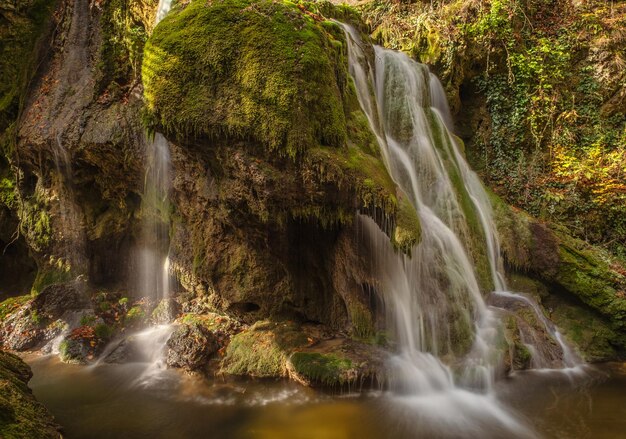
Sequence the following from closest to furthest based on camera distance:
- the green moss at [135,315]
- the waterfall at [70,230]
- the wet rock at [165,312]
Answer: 1. the wet rock at [165,312]
2. the green moss at [135,315]
3. the waterfall at [70,230]

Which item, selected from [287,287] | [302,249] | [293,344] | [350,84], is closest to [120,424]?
[293,344]

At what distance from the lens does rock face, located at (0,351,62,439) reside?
3.05 meters

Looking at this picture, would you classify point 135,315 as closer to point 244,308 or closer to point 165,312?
point 165,312

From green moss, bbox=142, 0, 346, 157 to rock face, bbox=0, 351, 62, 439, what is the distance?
11.2 ft

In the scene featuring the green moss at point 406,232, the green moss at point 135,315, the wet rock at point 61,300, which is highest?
the green moss at point 406,232

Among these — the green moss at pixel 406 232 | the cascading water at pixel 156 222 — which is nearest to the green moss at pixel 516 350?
the green moss at pixel 406 232

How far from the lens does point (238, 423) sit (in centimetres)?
452

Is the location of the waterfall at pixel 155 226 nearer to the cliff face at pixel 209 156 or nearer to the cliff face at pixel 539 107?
the cliff face at pixel 209 156

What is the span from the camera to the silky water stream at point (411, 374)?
451 centimetres

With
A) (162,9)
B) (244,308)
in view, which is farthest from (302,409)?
(162,9)

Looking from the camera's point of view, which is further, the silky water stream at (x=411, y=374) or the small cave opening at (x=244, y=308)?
the small cave opening at (x=244, y=308)

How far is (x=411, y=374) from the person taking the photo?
5.35 metres

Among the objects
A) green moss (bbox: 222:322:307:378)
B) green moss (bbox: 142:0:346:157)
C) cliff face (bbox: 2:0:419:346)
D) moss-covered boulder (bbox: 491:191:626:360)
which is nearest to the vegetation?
moss-covered boulder (bbox: 491:191:626:360)

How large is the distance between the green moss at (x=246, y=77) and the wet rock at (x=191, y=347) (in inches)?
131
